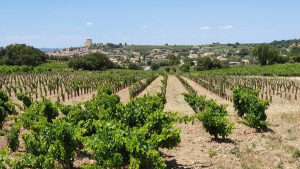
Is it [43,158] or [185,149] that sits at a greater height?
[43,158]

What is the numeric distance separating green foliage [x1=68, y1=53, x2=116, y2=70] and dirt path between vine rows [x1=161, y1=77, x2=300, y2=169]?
84.3 meters

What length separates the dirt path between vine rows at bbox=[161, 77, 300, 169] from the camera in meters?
13.1

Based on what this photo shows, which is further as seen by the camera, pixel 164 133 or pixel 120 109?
pixel 120 109

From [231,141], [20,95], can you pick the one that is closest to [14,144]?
[231,141]

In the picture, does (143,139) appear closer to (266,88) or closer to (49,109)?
(49,109)

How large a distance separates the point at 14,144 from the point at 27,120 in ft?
4.12

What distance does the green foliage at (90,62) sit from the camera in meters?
101

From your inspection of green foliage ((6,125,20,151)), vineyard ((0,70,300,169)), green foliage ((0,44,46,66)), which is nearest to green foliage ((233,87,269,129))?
vineyard ((0,70,300,169))

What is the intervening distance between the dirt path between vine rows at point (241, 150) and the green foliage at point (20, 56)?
9981cm

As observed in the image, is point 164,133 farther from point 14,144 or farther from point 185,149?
point 14,144

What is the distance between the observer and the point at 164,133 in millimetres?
11867

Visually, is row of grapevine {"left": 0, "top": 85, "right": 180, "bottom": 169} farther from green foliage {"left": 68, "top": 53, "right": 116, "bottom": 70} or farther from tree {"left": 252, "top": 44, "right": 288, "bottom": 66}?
tree {"left": 252, "top": 44, "right": 288, "bottom": 66}

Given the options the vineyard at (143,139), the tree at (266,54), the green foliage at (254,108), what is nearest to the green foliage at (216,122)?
the vineyard at (143,139)

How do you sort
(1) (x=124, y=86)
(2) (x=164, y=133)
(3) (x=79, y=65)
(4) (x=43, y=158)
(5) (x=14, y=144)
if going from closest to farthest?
(4) (x=43, y=158)
(2) (x=164, y=133)
(5) (x=14, y=144)
(1) (x=124, y=86)
(3) (x=79, y=65)
